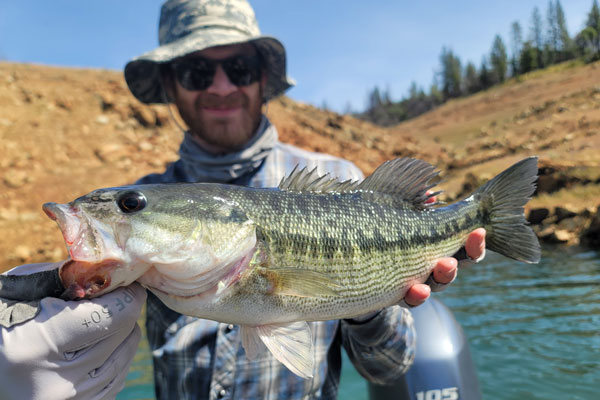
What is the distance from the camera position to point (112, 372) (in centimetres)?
192

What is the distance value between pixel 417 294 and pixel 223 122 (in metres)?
2.03

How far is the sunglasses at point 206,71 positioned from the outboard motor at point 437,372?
7.89 feet

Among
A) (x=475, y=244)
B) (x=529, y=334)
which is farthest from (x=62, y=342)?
(x=529, y=334)

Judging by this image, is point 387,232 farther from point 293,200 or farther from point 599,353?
point 599,353

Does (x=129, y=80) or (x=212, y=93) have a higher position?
(x=129, y=80)

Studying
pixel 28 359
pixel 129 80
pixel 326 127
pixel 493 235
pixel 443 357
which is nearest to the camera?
pixel 28 359

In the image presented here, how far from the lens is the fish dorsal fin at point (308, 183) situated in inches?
81.8

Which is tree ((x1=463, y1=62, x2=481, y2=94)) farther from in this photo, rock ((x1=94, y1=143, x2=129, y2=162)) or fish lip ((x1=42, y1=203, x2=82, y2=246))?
fish lip ((x1=42, y1=203, x2=82, y2=246))

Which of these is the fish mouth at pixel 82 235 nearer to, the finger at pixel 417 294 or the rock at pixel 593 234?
the finger at pixel 417 294

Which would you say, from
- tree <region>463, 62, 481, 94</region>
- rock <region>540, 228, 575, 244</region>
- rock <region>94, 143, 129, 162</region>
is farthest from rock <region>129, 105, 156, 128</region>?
tree <region>463, 62, 481, 94</region>

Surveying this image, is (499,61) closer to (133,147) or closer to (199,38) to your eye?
(133,147)

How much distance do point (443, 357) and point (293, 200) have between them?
6.57 ft

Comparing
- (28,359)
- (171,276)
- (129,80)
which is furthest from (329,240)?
(129,80)

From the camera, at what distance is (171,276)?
166 cm
